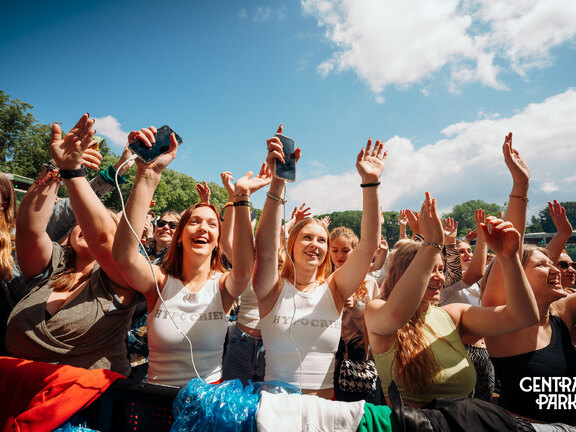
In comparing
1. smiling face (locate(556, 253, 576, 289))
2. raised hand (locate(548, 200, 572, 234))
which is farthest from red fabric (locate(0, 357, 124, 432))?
raised hand (locate(548, 200, 572, 234))

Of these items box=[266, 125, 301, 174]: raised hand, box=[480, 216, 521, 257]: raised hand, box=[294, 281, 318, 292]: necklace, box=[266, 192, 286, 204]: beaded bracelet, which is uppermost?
box=[266, 125, 301, 174]: raised hand

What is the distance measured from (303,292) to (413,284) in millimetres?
793

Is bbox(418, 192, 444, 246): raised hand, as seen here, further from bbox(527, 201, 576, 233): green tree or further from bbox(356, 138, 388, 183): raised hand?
bbox(527, 201, 576, 233): green tree

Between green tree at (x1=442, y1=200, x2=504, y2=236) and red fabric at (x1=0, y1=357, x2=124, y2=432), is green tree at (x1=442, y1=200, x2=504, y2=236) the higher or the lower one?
the higher one

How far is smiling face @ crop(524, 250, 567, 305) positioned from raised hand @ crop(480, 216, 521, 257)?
0.93 m

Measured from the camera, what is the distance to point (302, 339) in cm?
203

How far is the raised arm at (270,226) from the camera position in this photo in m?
1.96

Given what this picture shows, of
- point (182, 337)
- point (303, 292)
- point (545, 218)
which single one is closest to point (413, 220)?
point (303, 292)

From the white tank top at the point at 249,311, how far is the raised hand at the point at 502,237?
2161 mm

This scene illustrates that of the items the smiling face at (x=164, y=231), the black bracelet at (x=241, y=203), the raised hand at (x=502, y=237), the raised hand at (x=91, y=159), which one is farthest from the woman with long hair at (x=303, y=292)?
the smiling face at (x=164, y=231)

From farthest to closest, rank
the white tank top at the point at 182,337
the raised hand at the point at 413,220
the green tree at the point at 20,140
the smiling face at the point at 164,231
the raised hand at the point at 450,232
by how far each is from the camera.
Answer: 1. the green tree at the point at 20,140
2. the smiling face at the point at 164,231
3. the raised hand at the point at 450,232
4. the raised hand at the point at 413,220
5. the white tank top at the point at 182,337

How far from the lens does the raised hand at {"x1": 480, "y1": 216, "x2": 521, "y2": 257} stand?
1.99 meters

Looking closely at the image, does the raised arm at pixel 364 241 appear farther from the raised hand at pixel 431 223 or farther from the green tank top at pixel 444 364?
the green tank top at pixel 444 364

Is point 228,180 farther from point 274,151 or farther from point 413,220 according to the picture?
point 413,220
